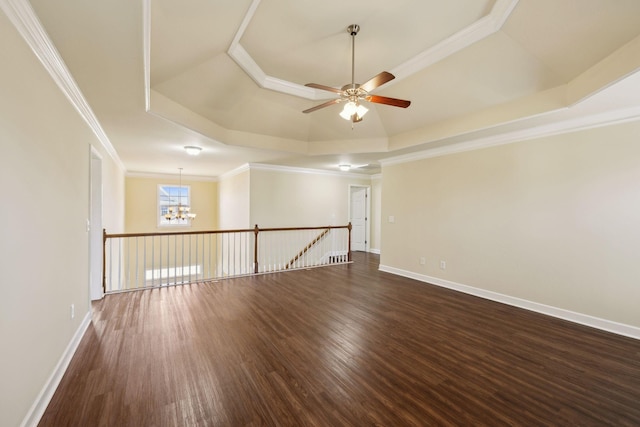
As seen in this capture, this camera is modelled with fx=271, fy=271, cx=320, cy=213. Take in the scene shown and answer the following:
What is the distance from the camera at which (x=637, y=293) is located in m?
3.14

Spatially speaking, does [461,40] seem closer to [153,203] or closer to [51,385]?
[51,385]

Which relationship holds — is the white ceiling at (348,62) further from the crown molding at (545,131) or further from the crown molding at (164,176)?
the crown molding at (164,176)

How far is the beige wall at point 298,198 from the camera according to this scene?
712 centimetres

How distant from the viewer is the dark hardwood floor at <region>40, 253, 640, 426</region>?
6.27 feet

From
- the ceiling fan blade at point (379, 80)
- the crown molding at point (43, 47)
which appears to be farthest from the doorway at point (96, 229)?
the ceiling fan blade at point (379, 80)

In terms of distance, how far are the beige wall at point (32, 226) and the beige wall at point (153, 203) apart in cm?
683

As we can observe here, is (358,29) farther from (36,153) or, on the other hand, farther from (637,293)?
(637,293)

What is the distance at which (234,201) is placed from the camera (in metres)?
8.10

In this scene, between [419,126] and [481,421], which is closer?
[481,421]

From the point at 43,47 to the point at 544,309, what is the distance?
6.00 meters

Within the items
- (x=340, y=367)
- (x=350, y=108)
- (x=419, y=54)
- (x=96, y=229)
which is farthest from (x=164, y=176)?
(x=340, y=367)

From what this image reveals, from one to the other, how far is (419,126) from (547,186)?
2103 millimetres

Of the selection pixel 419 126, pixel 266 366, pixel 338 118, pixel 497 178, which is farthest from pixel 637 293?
pixel 338 118

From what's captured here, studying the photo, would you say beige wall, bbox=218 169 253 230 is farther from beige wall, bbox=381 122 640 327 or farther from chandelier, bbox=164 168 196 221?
beige wall, bbox=381 122 640 327
